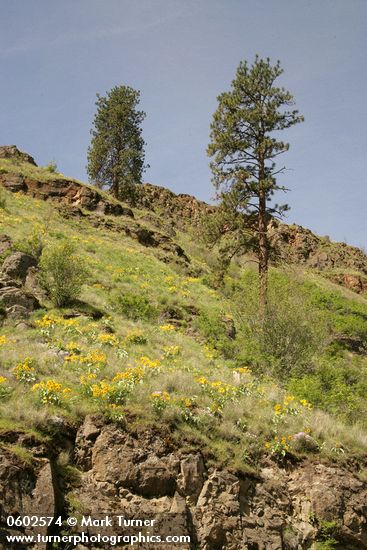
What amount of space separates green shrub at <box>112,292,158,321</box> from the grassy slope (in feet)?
0.12

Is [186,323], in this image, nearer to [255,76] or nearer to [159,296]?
[159,296]

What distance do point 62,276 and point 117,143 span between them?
83.0 ft

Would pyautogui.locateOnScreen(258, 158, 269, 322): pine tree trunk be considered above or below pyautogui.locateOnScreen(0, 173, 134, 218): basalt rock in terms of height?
below

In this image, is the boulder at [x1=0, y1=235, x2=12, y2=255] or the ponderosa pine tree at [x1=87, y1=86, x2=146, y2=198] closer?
the boulder at [x1=0, y1=235, x2=12, y2=255]

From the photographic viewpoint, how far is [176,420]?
9.54 meters

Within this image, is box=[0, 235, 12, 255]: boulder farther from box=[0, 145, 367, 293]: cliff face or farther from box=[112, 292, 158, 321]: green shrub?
box=[0, 145, 367, 293]: cliff face

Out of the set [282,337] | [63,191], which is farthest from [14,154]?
[282,337]

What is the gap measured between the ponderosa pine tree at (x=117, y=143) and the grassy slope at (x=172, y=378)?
17.7 meters

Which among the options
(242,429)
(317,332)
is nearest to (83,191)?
(317,332)

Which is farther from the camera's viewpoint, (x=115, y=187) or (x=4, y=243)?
(x=115, y=187)

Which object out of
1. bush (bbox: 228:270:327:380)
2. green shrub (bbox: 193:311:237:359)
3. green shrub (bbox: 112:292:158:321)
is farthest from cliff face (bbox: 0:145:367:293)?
green shrub (bbox: 112:292:158:321)

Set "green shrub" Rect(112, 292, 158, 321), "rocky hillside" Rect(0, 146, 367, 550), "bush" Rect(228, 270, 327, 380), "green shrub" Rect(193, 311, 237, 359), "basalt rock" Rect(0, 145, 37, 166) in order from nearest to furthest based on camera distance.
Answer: "rocky hillside" Rect(0, 146, 367, 550) < "bush" Rect(228, 270, 327, 380) < "green shrub" Rect(193, 311, 237, 359) < "green shrub" Rect(112, 292, 158, 321) < "basalt rock" Rect(0, 145, 37, 166)

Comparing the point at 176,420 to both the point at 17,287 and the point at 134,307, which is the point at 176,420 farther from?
the point at 134,307

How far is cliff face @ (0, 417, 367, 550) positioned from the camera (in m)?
7.54
